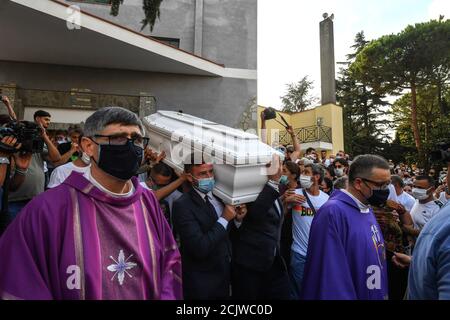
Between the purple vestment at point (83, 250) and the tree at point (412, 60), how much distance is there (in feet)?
72.9

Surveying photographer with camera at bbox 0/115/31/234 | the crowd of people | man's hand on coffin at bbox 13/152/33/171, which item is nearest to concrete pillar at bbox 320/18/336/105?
the crowd of people

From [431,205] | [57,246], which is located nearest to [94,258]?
[57,246]

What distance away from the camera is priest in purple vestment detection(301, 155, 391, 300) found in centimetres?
214

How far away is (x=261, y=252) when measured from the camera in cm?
279

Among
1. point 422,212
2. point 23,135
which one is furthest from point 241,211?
point 422,212

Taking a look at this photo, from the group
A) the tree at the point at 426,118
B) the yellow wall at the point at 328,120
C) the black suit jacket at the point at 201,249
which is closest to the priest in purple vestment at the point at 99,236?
the black suit jacket at the point at 201,249

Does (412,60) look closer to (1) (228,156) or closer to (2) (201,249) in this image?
(1) (228,156)

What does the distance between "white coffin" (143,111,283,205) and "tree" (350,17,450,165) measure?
20854 mm

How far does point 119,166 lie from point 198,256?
1011mm

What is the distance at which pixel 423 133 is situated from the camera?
2462 cm

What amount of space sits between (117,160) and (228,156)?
1.03 m

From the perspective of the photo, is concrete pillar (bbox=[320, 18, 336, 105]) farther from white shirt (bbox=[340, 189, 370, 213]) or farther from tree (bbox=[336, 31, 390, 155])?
white shirt (bbox=[340, 189, 370, 213])
